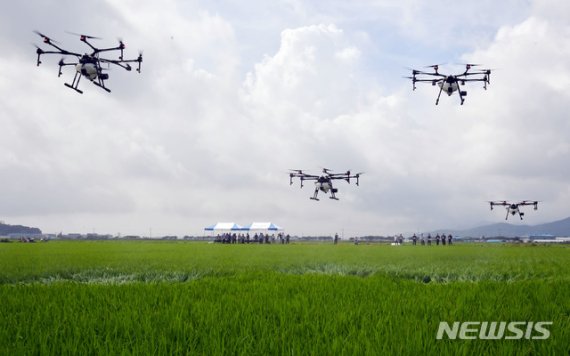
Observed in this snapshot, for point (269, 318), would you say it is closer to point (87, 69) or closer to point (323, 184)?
point (87, 69)

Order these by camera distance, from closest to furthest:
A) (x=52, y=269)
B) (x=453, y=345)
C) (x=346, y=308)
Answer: (x=453, y=345), (x=346, y=308), (x=52, y=269)

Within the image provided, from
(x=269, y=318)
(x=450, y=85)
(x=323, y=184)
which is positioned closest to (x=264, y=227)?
(x=323, y=184)

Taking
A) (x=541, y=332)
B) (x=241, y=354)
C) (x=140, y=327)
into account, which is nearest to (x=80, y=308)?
(x=140, y=327)

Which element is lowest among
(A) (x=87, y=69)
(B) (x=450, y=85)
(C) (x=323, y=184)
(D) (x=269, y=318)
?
(D) (x=269, y=318)

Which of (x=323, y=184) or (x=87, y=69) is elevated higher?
(x=87, y=69)

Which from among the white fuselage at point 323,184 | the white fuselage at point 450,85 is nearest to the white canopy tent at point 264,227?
the white fuselage at point 323,184

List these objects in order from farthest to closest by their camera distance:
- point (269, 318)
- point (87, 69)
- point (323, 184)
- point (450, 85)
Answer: point (323, 184)
point (450, 85)
point (87, 69)
point (269, 318)

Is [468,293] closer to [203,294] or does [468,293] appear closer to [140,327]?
[203,294]

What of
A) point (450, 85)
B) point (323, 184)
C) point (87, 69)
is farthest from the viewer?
point (323, 184)

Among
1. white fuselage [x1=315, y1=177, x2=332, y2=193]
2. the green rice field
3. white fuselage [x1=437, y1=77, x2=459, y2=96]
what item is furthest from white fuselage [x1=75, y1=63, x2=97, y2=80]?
white fuselage [x1=315, y1=177, x2=332, y2=193]

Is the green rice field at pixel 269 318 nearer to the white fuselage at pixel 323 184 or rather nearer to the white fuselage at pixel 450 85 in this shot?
the white fuselage at pixel 450 85

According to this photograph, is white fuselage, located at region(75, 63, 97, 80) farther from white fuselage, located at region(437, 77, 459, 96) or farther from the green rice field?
white fuselage, located at region(437, 77, 459, 96)
